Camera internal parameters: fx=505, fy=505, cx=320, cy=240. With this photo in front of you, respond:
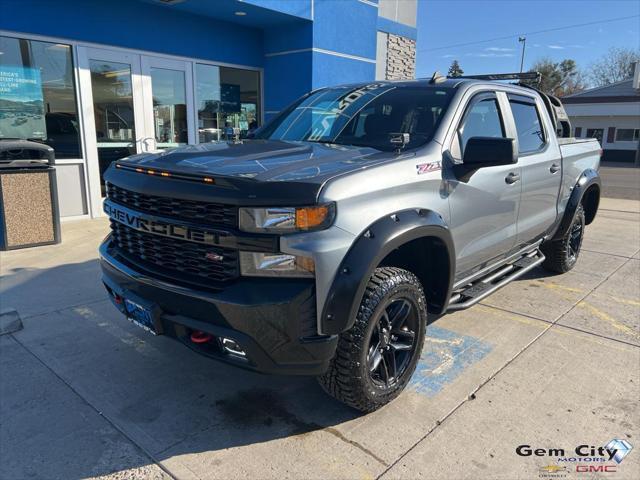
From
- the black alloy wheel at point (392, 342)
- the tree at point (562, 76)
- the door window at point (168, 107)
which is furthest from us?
the tree at point (562, 76)

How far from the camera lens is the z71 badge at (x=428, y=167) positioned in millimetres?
2998

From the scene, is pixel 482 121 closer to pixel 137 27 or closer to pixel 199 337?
pixel 199 337

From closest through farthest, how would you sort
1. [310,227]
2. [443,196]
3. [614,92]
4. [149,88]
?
[310,227]
[443,196]
[149,88]
[614,92]

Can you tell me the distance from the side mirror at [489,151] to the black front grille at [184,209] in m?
1.60

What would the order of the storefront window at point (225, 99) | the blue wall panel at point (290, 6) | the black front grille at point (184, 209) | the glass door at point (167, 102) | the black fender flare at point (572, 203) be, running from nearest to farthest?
the black front grille at point (184, 209), the black fender flare at point (572, 203), the blue wall panel at point (290, 6), the glass door at point (167, 102), the storefront window at point (225, 99)

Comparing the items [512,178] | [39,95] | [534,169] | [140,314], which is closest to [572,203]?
[534,169]

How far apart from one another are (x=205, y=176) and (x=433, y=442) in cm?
184

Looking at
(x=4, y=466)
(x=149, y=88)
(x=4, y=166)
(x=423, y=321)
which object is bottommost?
(x=4, y=466)

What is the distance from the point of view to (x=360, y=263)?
2465mm

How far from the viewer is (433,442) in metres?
2.71

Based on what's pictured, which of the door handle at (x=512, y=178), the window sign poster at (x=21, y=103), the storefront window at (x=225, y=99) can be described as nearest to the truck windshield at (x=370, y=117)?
the door handle at (x=512, y=178)

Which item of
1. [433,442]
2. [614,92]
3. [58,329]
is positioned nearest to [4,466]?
[58,329]

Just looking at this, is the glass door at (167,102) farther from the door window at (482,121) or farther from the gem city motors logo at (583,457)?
the gem city motors logo at (583,457)

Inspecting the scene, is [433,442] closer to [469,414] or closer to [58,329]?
[469,414]
